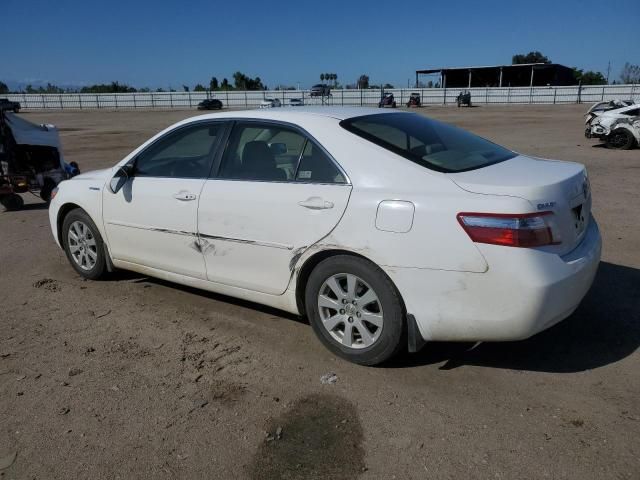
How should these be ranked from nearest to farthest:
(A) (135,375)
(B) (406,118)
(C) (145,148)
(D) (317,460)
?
(D) (317,460), (A) (135,375), (B) (406,118), (C) (145,148)

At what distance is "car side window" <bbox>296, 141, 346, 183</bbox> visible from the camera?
3.48 m

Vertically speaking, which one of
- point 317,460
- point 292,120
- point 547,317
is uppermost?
point 292,120

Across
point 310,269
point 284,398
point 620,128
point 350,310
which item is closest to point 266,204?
point 310,269

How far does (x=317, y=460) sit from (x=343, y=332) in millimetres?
1027

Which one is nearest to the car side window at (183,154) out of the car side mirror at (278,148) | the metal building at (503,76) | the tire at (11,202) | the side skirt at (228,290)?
the car side mirror at (278,148)

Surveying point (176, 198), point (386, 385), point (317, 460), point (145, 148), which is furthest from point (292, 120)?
point (317, 460)

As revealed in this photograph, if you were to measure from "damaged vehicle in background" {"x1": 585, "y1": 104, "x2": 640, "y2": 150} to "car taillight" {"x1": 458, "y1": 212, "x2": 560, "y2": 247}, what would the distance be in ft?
50.5

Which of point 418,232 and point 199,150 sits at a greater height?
point 199,150

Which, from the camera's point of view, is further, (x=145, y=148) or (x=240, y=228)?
(x=145, y=148)

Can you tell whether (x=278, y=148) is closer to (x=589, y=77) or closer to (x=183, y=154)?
(x=183, y=154)

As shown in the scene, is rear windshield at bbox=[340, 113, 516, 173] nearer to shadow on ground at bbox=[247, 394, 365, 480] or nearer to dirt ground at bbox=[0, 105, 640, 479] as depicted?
dirt ground at bbox=[0, 105, 640, 479]

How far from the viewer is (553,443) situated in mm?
2699

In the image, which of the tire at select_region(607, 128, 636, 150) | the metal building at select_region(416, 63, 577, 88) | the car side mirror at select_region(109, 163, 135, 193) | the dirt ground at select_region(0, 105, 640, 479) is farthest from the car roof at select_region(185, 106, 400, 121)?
the metal building at select_region(416, 63, 577, 88)

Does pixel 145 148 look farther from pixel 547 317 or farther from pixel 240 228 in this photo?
pixel 547 317
